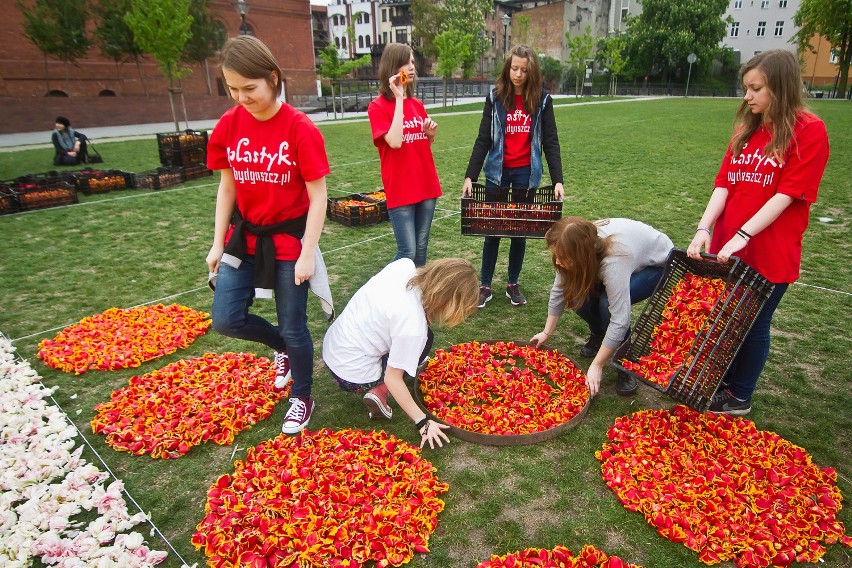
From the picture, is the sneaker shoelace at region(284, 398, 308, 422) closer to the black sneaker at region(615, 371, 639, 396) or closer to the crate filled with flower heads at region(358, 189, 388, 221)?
the black sneaker at region(615, 371, 639, 396)

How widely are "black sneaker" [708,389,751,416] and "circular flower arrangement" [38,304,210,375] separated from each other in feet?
13.3

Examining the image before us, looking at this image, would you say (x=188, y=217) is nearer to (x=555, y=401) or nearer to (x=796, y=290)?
(x=555, y=401)

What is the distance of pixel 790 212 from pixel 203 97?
3145 centimetres

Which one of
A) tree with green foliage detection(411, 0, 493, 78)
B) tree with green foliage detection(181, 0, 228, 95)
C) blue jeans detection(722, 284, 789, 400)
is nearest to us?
blue jeans detection(722, 284, 789, 400)

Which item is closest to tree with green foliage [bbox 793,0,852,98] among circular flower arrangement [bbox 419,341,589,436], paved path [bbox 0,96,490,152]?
paved path [bbox 0,96,490,152]

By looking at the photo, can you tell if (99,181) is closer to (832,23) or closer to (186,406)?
(186,406)

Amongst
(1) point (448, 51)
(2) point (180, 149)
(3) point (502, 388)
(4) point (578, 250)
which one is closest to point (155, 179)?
(2) point (180, 149)

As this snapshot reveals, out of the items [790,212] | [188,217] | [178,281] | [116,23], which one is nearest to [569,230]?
[790,212]

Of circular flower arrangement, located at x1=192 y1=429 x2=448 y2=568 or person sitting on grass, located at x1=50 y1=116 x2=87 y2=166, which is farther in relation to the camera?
person sitting on grass, located at x1=50 y1=116 x2=87 y2=166

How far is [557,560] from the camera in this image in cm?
237

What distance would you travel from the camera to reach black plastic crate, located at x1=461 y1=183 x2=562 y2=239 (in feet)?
14.5

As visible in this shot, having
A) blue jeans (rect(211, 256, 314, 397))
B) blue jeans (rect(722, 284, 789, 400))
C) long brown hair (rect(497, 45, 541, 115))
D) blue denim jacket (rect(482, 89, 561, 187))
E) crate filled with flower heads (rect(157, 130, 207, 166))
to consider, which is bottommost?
blue jeans (rect(722, 284, 789, 400))

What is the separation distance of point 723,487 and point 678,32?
59.9m

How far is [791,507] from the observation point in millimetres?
2607
